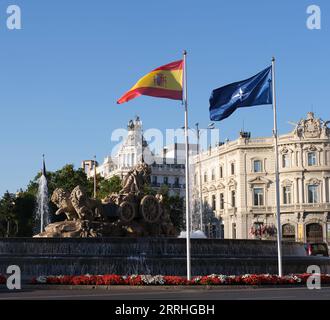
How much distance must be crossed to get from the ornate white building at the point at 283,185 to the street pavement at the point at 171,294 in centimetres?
6022

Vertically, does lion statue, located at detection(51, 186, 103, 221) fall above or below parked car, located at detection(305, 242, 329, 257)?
above

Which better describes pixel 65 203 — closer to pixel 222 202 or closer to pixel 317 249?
pixel 317 249

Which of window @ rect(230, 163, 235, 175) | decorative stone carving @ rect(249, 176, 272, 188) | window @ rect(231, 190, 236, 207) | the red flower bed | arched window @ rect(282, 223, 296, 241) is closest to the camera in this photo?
the red flower bed

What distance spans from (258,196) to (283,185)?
3912 mm

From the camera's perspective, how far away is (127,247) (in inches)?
1221

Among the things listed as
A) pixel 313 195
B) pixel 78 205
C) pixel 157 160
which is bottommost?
pixel 78 205

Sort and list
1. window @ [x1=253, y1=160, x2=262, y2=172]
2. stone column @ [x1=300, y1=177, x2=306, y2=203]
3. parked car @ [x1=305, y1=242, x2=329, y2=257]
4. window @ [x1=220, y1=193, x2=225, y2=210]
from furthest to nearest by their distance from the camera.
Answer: window @ [x1=220, y1=193, x2=225, y2=210], window @ [x1=253, y1=160, x2=262, y2=172], stone column @ [x1=300, y1=177, x2=306, y2=203], parked car @ [x1=305, y1=242, x2=329, y2=257]

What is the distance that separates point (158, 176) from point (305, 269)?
9935 centimetres

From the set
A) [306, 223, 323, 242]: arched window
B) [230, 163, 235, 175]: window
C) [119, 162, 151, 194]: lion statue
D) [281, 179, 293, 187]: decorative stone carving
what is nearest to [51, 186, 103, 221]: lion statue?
[119, 162, 151, 194]: lion statue

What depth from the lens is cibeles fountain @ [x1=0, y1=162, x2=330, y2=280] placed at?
2928 centimetres

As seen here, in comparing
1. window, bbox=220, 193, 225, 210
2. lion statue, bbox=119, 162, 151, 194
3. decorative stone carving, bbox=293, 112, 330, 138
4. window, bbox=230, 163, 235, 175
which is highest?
decorative stone carving, bbox=293, 112, 330, 138

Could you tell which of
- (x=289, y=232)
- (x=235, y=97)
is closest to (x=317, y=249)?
(x=235, y=97)

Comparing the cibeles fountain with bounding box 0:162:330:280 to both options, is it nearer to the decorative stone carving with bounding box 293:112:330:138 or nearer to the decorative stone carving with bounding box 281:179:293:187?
the decorative stone carving with bounding box 281:179:293:187
